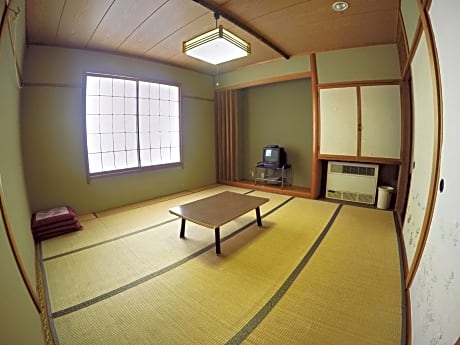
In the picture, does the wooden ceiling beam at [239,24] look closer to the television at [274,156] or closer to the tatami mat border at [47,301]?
the television at [274,156]

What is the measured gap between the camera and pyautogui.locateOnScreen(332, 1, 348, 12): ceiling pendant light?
230cm

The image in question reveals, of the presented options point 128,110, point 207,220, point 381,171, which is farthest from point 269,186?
point 128,110

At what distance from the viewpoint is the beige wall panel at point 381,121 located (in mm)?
3363

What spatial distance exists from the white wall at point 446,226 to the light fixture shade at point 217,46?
5.52 ft

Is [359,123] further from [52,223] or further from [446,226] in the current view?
[52,223]

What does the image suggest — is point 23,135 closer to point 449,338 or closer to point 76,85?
point 76,85

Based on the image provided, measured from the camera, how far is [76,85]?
10.9 ft

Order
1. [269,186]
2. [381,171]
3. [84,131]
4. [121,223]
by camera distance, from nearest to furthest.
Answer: [121,223] < [84,131] < [381,171] < [269,186]

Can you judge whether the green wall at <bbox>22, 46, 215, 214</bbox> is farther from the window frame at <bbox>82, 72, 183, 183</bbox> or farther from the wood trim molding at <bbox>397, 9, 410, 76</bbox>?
the wood trim molding at <bbox>397, 9, 410, 76</bbox>

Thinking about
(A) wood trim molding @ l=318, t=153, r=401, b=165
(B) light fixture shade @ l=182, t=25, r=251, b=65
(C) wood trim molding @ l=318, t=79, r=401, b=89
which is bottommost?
(A) wood trim molding @ l=318, t=153, r=401, b=165

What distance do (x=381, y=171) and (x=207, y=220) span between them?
332 centimetres

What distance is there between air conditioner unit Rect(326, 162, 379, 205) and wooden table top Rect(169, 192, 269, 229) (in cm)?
191

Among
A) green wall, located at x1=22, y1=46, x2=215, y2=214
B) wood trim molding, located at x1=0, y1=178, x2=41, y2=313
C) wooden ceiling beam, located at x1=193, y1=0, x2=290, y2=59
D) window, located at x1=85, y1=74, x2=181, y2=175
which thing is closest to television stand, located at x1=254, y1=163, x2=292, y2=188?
window, located at x1=85, y1=74, x2=181, y2=175

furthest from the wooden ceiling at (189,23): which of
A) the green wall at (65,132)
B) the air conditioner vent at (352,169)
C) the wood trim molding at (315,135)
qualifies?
the air conditioner vent at (352,169)
